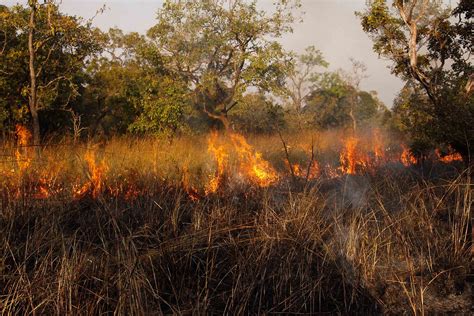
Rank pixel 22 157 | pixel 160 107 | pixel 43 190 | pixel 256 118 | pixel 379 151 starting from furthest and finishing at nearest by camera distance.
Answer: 1. pixel 256 118
2. pixel 379 151
3. pixel 160 107
4. pixel 22 157
5. pixel 43 190

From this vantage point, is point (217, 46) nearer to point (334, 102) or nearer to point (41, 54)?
point (41, 54)

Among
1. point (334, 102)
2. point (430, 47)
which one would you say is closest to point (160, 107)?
point (430, 47)

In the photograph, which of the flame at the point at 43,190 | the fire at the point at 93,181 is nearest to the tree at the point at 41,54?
the fire at the point at 93,181

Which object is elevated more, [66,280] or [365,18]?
[365,18]

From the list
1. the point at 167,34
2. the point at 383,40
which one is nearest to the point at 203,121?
the point at 167,34

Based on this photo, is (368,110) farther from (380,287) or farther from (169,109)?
(380,287)

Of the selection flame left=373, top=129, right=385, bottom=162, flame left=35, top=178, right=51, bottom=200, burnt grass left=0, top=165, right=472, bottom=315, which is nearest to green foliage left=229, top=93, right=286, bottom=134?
flame left=373, top=129, right=385, bottom=162

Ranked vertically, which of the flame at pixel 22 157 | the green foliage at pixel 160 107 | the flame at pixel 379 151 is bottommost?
the flame at pixel 379 151

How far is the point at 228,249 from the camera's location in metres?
3.71

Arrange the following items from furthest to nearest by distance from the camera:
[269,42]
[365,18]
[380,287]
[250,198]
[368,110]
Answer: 1. [368,110]
2. [269,42]
3. [365,18]
4. [250,198]
5. [380,287]

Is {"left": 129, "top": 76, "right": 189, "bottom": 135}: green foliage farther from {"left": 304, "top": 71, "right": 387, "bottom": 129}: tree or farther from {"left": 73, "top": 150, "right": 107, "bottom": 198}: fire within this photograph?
{"left": 304, "top": 71, "right": 387, "bottom": 129}: tree

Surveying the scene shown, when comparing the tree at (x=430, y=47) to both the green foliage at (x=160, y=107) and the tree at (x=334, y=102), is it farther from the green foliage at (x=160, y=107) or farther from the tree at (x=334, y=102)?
the tree at (x=334, y=102)

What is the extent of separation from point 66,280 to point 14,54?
49.4 feet

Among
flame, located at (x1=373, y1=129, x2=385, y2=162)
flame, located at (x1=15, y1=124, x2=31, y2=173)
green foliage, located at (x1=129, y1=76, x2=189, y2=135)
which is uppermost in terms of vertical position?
green foliage, located at (x1=129, y1=76, x2=189, y2=135)
